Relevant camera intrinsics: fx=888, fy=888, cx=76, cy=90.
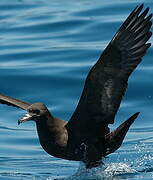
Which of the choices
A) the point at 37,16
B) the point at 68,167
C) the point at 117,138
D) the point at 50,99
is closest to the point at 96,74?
the point at 117,138

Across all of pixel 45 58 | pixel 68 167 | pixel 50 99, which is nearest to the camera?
pixel 68 167

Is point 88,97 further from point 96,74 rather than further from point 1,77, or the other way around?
point 1,77

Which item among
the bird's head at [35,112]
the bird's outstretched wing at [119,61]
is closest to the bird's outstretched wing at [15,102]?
the bird's head at [35,112]

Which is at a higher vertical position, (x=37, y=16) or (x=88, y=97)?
(x=88, y=97)

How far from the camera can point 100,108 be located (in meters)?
8.20

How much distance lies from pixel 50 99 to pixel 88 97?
12.1 ft

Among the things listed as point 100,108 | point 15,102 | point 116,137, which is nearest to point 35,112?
point 15,102

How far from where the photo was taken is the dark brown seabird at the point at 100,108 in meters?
7.91

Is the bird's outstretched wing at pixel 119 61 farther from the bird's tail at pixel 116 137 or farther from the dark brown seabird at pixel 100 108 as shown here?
the bird's tail at pixel 116 137

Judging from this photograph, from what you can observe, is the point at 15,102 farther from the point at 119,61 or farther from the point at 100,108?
the point at 119,61

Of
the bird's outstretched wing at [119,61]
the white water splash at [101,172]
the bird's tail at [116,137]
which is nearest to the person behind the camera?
the bird's outstretched wing at [119,61]

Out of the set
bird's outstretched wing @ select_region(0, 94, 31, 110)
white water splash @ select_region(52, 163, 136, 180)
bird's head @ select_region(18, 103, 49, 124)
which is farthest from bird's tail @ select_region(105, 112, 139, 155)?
bird's outstretched wing @ select_region(0, 94, 31, 110)

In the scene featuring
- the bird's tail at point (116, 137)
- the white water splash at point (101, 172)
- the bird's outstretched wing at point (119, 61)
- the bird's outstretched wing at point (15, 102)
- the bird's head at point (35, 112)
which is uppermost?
the bird's outstretched wing at point (119, 61)

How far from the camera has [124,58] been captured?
797 centimetres
